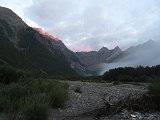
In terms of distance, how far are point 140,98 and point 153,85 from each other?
973 mm

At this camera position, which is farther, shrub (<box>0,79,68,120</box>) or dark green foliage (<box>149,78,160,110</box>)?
dark green foliage (<box>149,78,160,110</box>)

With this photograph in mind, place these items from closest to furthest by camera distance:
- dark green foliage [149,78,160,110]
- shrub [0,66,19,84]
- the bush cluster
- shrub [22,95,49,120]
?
1. shrub [22,95,49,120]
2. the bush cluster
3. dark green foliage [149,78,160,110]
4. shrub [0,66,19,84]

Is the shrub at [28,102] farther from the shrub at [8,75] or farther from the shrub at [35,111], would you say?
the shrub at [8,75]

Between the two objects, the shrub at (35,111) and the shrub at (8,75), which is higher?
→ the shrub at (8,75)

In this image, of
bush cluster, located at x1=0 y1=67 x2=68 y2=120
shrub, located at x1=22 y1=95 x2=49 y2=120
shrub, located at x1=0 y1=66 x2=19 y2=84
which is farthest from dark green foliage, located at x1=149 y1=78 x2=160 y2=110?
shrub, located at x1=0 y1=66 x2=19 y2=84

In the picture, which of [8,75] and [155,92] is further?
[8,75]

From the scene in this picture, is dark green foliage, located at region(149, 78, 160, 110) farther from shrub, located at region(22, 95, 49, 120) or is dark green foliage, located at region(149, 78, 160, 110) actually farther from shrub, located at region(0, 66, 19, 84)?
shrub, located at region(0, 66, 19, 84)

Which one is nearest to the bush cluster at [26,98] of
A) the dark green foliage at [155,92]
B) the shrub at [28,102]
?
the shrub at [28,102]

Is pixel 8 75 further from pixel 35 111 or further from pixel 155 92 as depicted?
pixel 35 111

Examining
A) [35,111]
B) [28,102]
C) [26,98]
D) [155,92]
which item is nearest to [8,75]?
[26,98]

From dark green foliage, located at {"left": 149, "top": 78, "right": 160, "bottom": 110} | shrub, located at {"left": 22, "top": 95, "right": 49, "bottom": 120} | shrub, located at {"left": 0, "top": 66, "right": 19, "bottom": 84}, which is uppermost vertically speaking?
shrub, located at {"left": 0, "top": 66, "right": 19, "bottom": 84}

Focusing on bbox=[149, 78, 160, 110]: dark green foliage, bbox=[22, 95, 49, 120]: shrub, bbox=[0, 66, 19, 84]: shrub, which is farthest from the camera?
bbox=[0, 66, 19, 84]: shrub

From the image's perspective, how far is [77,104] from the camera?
19734mm

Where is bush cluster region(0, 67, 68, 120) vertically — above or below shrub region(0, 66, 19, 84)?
below
